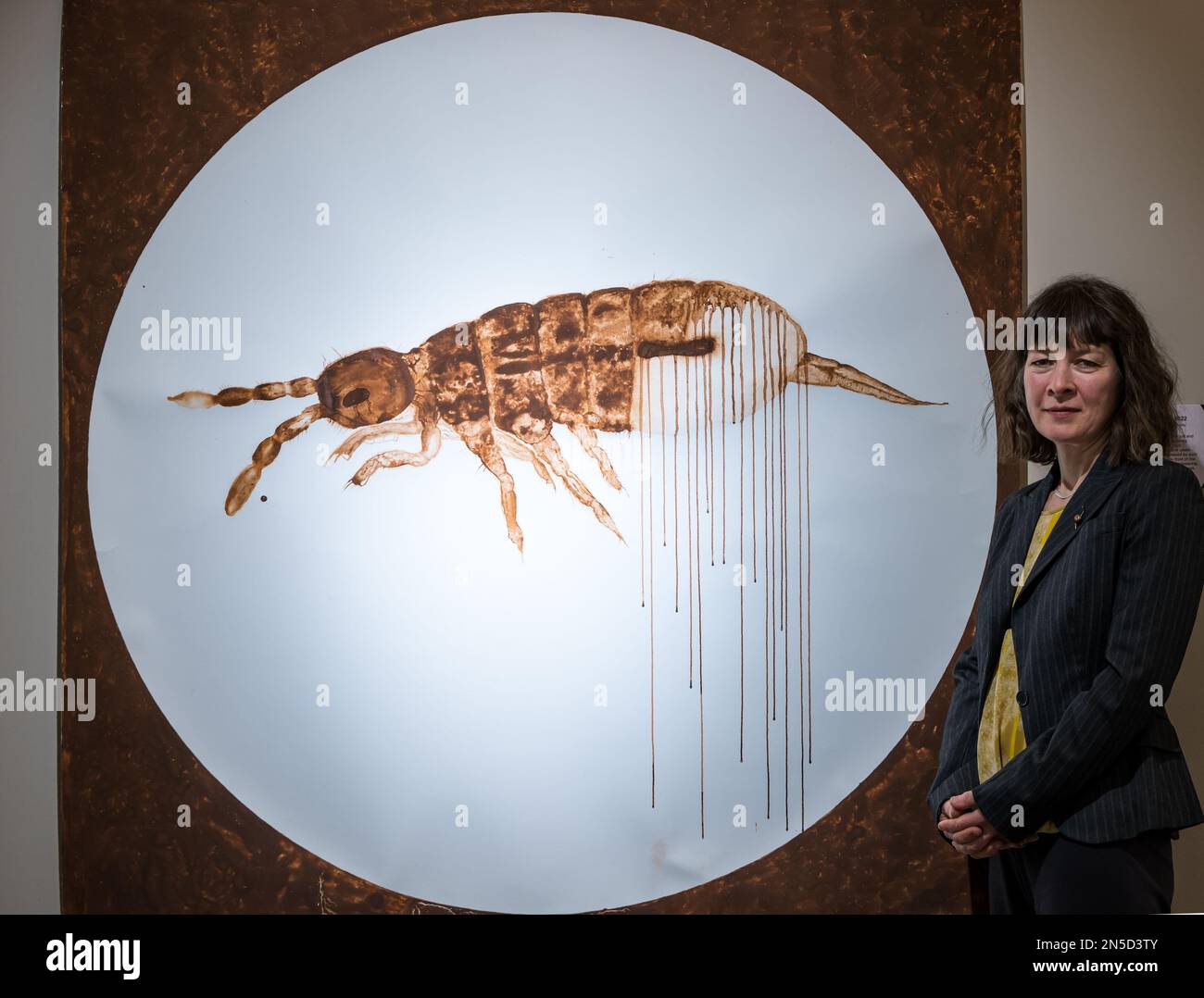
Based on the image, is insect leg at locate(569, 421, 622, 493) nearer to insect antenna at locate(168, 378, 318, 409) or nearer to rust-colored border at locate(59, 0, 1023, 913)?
insect antenna at locate(168, 378, 318, 409)

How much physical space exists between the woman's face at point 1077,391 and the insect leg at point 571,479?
2.32 ft

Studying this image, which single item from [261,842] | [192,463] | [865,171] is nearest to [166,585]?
[192,463]

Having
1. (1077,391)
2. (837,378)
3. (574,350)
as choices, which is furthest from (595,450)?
(1077,391)

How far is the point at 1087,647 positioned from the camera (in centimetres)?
118

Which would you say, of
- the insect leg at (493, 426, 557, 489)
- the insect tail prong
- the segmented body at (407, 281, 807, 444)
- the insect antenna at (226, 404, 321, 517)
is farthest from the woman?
the insect antenna at (226, 404, 321, 517)

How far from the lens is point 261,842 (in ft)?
5.56

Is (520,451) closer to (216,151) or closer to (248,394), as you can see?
(248,394)

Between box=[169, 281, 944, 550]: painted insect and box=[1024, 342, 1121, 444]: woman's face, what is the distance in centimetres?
39

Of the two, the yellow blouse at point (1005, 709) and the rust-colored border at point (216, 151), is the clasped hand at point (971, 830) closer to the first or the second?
the yellow blouse at point (1005, 709)

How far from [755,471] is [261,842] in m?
1.08

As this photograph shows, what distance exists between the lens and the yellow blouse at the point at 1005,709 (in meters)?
1.25

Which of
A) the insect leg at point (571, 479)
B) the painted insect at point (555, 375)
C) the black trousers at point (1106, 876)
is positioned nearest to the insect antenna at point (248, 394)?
the painted insect at point (555, 375)
